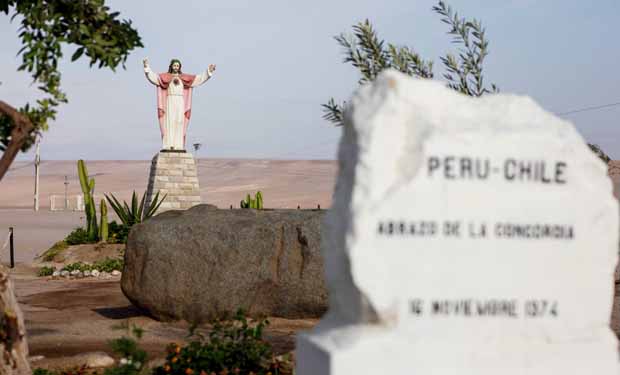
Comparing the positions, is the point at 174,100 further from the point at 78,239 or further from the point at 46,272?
the point at 46,272

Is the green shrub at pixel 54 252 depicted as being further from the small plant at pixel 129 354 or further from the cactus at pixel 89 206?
the small plant at pixel 129 354

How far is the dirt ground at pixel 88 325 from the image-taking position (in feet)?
29.0

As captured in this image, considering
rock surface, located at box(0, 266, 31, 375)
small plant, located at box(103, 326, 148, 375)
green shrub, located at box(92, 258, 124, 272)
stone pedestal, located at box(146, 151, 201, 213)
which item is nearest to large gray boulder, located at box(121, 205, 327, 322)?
small plant, located at box(103, 326, 148, 375)

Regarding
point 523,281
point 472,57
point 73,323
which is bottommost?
point 73,323

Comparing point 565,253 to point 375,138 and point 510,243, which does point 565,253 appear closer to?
point 510,243

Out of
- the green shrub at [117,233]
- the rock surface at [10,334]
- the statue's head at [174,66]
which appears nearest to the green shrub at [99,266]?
the green shrub at [117,233]

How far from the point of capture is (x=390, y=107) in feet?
14.1

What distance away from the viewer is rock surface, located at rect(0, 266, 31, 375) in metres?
6.27

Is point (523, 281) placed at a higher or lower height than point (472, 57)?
lower

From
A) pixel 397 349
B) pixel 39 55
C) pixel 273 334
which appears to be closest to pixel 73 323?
pixel 273 334

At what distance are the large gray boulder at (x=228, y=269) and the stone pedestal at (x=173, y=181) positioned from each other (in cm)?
1518

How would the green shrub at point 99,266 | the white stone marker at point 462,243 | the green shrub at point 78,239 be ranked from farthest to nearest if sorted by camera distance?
the green shrub at point 78,239, the green shrub at point 99,266, the white stone marker at point 462,243

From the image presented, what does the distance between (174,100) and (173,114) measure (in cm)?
43

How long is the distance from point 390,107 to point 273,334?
5581mm
